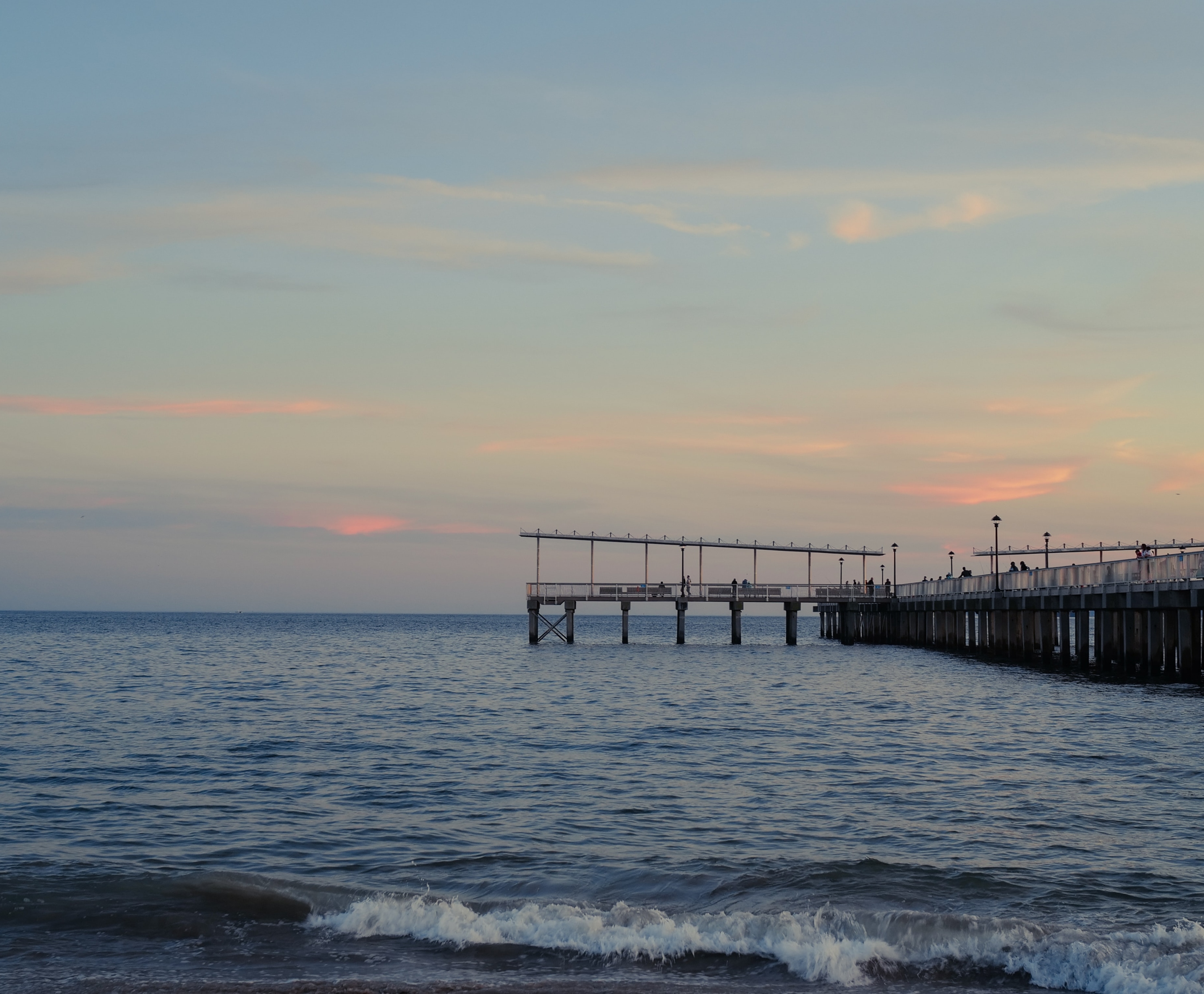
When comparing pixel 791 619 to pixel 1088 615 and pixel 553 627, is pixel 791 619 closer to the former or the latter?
pixel 553 627

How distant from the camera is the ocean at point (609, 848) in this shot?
12.1 m

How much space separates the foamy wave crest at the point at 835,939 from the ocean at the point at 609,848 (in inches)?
1.3

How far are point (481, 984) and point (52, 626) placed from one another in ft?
563

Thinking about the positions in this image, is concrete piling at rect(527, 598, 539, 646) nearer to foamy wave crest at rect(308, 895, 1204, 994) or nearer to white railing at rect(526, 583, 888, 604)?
white railing at rect(526, 583, 888, 604)

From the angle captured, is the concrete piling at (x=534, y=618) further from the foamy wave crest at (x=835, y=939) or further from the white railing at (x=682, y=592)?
the foamy wave crest at (x=835, y=939)

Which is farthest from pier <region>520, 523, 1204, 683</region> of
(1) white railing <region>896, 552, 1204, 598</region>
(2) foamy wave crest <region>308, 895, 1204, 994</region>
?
(2) foamy wave crest <region>308, 895, 1204, 994</region>

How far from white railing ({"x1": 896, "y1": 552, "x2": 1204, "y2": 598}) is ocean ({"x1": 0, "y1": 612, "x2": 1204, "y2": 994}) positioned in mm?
5138

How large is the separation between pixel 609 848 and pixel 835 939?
4.41 m

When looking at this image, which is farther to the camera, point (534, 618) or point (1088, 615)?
point (534, 618)

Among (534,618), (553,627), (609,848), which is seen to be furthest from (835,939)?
(553,627)

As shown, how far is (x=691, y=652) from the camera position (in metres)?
70.2

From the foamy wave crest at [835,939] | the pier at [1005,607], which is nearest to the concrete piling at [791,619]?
the pier at [1005,607]

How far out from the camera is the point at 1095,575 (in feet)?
145

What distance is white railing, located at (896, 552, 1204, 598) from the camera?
3772cm
